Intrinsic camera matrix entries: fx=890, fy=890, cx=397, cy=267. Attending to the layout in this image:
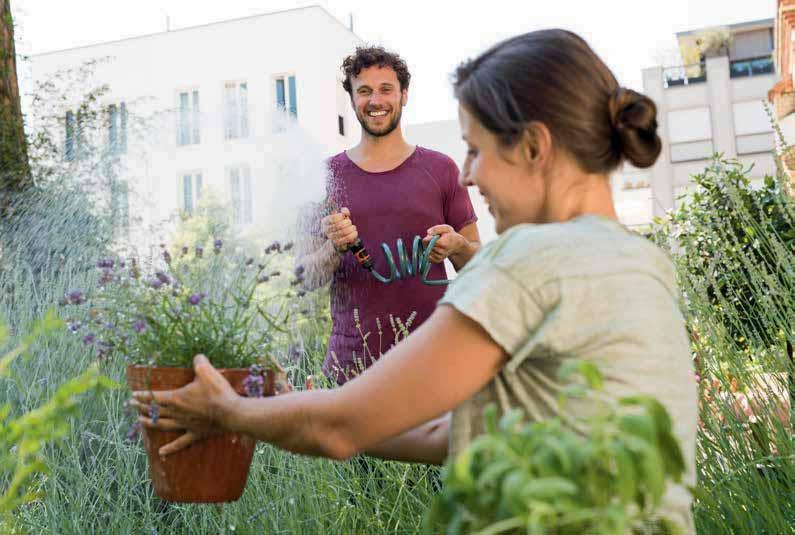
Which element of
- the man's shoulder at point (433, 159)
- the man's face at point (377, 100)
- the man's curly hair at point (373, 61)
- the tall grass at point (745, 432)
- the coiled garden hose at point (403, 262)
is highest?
the man's curly hair at point (373, 61)

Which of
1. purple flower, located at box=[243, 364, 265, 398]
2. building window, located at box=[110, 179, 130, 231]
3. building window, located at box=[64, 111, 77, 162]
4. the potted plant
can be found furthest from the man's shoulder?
building window, located at box=[64, 111, 77, 162]

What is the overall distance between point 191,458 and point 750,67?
1466 inches

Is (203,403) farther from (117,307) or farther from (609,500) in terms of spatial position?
(609,500)

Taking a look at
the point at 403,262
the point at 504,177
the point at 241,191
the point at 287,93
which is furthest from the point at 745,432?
the point at 287,93

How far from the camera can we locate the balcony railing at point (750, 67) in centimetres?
3466

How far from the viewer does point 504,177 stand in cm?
130

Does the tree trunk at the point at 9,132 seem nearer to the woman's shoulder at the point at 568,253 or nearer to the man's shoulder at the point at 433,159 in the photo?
the man's shoulder at the point at 433,159

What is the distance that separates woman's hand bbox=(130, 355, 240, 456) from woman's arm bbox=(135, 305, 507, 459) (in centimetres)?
15

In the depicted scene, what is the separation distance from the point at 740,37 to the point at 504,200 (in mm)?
39874

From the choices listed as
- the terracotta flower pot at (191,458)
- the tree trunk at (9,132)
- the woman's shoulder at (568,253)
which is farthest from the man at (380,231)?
the tree trunk at (9,132)

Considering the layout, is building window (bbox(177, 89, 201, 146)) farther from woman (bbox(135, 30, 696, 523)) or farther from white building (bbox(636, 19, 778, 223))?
woman (bbox(135, 30, 696, 523))

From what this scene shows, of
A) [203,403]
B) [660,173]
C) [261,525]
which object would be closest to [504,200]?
[203,403]

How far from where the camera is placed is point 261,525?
2.70 metres

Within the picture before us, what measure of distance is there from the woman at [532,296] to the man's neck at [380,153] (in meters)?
1.87
